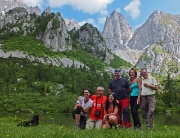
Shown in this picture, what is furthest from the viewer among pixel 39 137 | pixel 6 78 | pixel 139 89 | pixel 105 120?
pixel 6 78

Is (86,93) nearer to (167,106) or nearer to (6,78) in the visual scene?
(167,106)

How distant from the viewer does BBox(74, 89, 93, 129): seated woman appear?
15.5 m

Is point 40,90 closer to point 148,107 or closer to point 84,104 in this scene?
point 84,104

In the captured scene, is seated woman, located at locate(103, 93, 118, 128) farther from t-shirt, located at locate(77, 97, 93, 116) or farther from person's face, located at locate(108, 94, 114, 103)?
t-shirt, located at locate(77, 97, 93, 116)

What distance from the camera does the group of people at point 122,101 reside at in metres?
14.2

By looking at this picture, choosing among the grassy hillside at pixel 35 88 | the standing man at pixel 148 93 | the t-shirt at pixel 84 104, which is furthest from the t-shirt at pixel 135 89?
the grassy hillside at pixel 35 88

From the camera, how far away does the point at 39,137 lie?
29.1 feet

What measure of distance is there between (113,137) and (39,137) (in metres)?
2.37

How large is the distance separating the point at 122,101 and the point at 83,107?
229 cm

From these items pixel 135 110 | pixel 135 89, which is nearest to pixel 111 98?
pixel 135 110

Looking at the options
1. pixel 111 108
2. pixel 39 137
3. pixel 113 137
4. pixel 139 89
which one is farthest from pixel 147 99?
pixel 39 137

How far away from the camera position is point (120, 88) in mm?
15023

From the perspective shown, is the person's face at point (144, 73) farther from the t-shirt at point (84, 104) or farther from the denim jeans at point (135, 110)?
the t-shirt at point (84, 104)

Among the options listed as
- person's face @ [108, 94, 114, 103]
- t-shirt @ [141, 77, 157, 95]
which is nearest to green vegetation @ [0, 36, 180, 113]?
t-shirt @ [141, 77, 157, 95]
